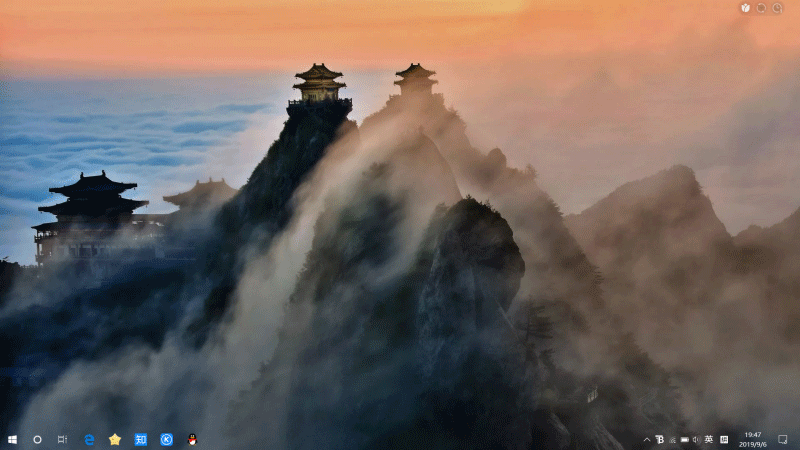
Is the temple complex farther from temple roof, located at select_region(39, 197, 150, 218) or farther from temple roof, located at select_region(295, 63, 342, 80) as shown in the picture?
temple roof, located at select_region(295, 63, 342, 80)

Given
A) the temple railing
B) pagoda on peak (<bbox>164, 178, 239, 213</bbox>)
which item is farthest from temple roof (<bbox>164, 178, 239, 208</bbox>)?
the temple railing

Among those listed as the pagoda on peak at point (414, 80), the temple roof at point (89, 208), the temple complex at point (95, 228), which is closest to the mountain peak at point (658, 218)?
the pagoda on peak at point (414, 80)

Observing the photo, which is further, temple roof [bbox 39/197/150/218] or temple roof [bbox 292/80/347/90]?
temple roof [bbox 39/197/150/218]

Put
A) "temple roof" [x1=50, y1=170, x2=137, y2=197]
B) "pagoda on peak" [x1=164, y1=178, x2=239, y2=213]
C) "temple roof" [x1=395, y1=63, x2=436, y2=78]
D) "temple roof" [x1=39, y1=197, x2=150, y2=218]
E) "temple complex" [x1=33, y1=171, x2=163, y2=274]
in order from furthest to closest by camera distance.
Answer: "pagoda on peak" [x1=164, y1=178, x2=239, y2=213] < "temple roof" [x1=50, y1=170, x2=137, y2=197] < "temple roof" [x1=39, y1=197, x2=150, y2=218] < "temple complex" [x1=33, y1=171, x2=163, y2=274] < "temple roof" [x1=395, y1=63, x2=436, y2=78]

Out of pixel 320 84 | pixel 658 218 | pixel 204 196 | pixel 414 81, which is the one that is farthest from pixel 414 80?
pixel 658 218

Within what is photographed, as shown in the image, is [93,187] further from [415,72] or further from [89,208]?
[415,72]

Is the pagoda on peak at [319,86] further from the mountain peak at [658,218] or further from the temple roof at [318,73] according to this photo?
the mountain peak at [658,218]
